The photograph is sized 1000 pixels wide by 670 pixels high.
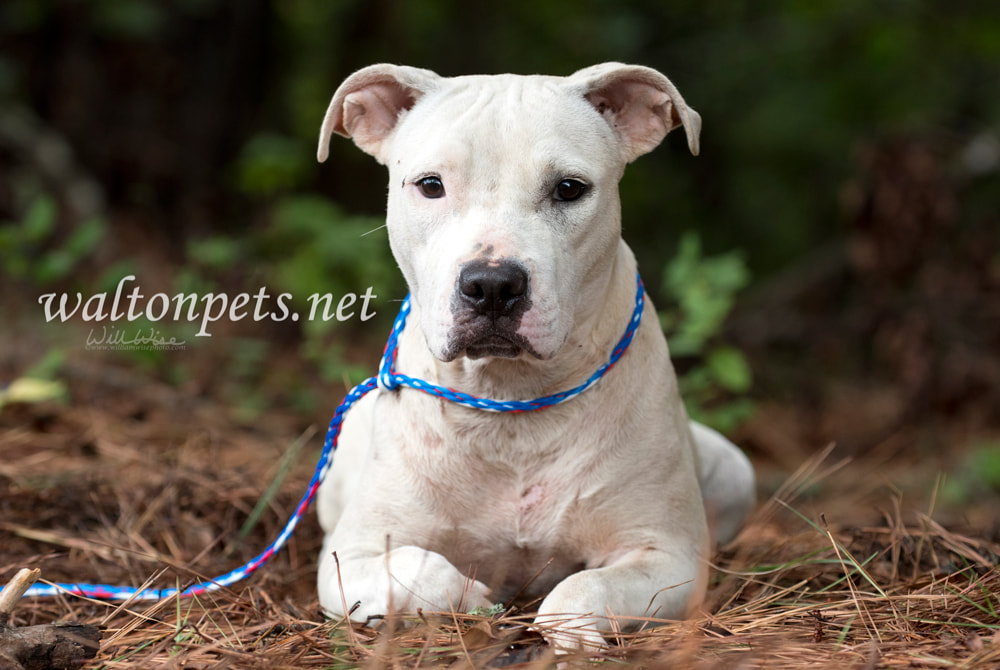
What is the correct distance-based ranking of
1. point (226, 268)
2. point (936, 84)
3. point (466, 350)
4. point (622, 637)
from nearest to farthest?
point (622, 637) → point (466, 350) → point (226, 268) → point (936, 84)

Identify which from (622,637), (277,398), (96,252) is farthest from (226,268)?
(622,637)

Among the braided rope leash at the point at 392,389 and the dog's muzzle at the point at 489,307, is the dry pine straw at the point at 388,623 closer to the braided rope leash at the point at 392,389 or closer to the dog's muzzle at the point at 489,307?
the braided rope leash at the point at 392,389

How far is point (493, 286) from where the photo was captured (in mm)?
2674

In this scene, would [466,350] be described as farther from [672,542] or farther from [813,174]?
[813,174]

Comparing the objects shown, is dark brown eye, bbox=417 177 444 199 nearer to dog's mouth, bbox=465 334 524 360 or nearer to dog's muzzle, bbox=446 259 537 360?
dog's muzzle, bbox=446 259 537 360

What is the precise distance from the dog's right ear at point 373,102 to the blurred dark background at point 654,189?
6.33 feet

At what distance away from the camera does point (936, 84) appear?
31.2 feet

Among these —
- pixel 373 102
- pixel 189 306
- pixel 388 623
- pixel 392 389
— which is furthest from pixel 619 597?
pixel 189 306

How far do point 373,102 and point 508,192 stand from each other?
2.66 feet

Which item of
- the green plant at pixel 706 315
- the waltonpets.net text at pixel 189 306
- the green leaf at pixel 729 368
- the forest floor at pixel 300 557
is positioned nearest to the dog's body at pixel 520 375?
the forest floor at pixel 300 557

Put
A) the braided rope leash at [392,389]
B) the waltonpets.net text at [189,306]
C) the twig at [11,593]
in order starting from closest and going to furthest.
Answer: the twig at [11,593] < the braided rope leash at [392,389] < the waltonpets.net text at [189,306]

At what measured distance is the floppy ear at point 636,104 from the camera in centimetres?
321

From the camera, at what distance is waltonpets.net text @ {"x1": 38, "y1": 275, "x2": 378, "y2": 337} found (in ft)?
20.8

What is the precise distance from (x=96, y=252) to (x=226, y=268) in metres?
1.95
